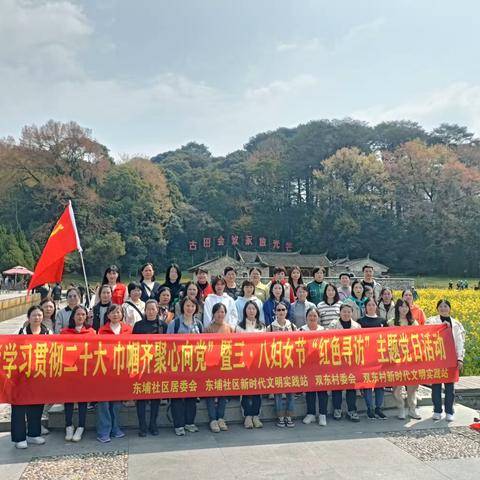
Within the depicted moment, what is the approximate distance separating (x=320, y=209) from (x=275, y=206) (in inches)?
382

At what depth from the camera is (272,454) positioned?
534cm

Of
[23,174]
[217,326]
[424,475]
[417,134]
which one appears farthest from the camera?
[417,134]

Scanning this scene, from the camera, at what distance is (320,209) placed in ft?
199

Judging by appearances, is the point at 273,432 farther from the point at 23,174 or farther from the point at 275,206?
the point at 275,206

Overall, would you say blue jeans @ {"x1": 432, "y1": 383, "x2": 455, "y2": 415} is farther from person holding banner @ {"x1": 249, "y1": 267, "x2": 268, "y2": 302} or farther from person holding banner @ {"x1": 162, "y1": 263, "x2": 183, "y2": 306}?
person holding banner @ {"x1": 162, "y1": 263, "x2": 183, "y2": 306}

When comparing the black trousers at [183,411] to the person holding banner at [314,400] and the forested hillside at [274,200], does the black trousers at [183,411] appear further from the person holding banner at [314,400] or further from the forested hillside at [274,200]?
the forested hillside at [274,200]

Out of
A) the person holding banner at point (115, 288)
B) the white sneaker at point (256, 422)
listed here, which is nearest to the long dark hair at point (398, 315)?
the white sneaker at point (256, 422)

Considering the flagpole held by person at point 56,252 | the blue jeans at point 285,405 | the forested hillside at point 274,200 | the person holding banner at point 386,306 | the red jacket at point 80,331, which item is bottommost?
the blue jeans at point 285,405

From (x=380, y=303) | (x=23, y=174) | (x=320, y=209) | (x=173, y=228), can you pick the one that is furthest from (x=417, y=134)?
(x=380, y=303)

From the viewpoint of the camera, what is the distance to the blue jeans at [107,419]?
5763 mm

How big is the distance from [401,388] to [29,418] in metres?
4.84

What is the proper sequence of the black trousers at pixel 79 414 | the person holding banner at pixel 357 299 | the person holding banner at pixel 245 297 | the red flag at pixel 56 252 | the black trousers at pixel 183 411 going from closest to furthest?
1. the black trousers at pixel 79 414
2. the black trousers at pixel 183 411
3. the person holding banner at pixel 245 297
4. the person holding banner at pixel 357 299
5. the red flag at pixel 56 252

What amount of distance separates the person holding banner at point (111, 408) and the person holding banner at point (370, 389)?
3233 mm

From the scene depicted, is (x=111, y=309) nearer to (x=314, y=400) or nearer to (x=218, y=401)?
(x=218, y=401)
